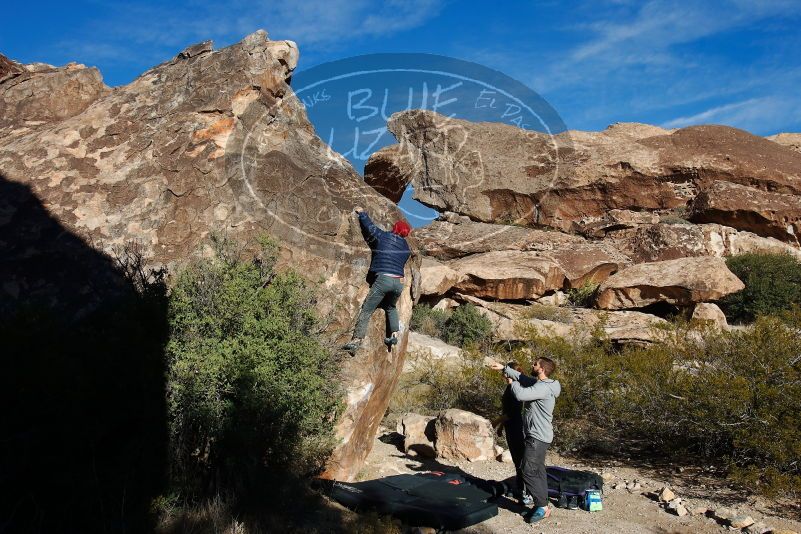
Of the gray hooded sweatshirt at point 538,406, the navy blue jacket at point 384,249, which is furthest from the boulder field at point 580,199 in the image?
the gray hooded sweatshirt at point 538,406

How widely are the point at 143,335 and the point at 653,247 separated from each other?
58.8ft

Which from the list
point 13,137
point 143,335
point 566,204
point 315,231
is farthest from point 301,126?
point 566,204

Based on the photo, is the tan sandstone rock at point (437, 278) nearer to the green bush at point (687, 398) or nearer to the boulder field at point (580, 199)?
the boulder field at point (580, 199)

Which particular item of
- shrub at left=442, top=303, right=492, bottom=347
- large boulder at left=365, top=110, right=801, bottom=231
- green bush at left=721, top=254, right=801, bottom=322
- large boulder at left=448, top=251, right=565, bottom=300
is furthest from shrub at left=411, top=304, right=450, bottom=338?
green bush at left=721, top=254, right=801, bottom=322

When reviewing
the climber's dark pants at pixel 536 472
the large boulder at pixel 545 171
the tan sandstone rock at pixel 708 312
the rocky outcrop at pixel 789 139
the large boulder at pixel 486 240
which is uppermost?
the rocky outcrop at pixel 789 139

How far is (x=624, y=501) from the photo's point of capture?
5.78 metres

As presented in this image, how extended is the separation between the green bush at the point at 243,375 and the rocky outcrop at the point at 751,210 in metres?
18.9

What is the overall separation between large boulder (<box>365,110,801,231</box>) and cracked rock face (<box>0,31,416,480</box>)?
1479 centimetres

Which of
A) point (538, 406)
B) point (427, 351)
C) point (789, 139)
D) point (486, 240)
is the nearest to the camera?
point (538, 406)

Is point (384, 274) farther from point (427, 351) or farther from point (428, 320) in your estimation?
point (428, 320)

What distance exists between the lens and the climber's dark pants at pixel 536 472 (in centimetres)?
521

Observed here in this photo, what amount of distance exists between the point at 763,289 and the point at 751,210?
4.50 m

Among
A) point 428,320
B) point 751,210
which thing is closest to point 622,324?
point 428,320

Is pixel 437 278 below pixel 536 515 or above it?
above
